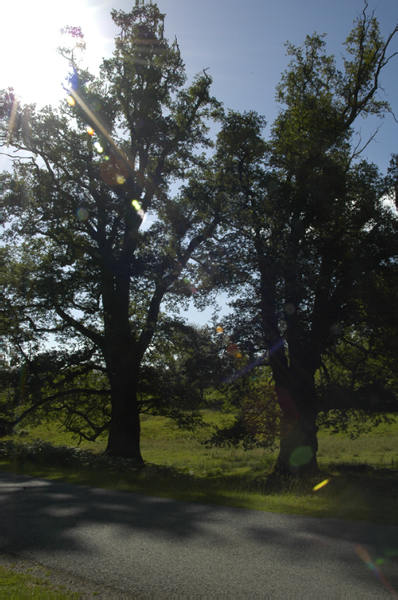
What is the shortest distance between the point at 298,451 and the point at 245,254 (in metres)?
7.03

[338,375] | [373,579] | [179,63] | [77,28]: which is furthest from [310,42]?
[373,579]

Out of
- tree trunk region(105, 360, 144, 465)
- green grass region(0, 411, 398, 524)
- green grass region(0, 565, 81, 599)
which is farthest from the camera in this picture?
tree trunk region(105, 360, 144, 465)

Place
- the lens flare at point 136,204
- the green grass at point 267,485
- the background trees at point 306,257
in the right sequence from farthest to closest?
1. the lens flare at point 136,204
2. the background trees at point 306,257
3. the green grass at point 267,485

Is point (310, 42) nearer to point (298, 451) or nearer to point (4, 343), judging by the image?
point (298, 451)

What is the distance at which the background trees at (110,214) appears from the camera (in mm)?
17766

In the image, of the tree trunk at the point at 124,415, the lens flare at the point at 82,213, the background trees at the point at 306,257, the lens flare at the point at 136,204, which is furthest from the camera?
the lens flare at the point at 136,204

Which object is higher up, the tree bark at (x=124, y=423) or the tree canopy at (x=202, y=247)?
the tree canopy at (x=202, y=247)

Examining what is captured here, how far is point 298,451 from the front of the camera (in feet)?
50.3

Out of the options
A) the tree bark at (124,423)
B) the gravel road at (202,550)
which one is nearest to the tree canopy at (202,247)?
the tree bark at (124,423)

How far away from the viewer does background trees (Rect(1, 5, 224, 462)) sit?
17.8m

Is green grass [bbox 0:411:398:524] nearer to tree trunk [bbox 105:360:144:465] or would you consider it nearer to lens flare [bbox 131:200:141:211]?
tree trunk [bbox 105:360:144:465]

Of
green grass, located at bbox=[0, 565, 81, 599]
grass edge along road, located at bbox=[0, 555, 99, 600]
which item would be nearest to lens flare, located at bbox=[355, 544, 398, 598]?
grass edge along road, located at bbox=[0, 555, 99, 600]

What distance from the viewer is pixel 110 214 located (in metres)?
19.0

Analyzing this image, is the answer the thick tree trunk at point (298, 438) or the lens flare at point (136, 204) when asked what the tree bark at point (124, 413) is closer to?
the thick tree trunk at point (298, 438)
